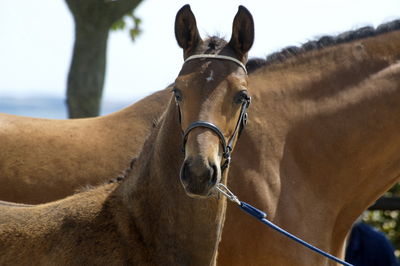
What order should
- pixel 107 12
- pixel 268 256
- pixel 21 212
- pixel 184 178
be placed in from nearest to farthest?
pixel 184 178 → pixel 21 212 → pixel 268 256 → pixel 107 12

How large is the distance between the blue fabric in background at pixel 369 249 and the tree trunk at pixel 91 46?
2697 mm

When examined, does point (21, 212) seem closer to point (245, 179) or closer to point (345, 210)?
point (245, 179)

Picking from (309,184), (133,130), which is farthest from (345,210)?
(133,130)

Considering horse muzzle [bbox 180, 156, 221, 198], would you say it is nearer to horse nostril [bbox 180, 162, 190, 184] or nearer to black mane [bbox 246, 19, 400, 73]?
horse nostril [bbox 180, 162, 190, 184]

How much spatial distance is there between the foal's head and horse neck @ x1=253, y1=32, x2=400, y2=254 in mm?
1037

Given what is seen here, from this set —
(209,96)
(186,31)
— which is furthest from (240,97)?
Result: (186,31)

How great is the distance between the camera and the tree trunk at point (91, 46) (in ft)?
22.2

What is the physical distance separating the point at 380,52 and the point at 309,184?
1021 mm

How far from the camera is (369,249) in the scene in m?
6.50

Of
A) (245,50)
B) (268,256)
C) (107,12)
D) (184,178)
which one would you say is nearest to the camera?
(184,178)

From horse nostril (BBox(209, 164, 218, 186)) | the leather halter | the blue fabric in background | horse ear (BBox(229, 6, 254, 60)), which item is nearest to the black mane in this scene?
horse ear (BBox(229, 6, 254, 60))

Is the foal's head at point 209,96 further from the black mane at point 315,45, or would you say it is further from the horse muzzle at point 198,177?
the black mane at point 315,45

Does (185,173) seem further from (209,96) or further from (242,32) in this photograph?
(242,32)

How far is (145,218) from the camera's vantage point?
10.9 ft
